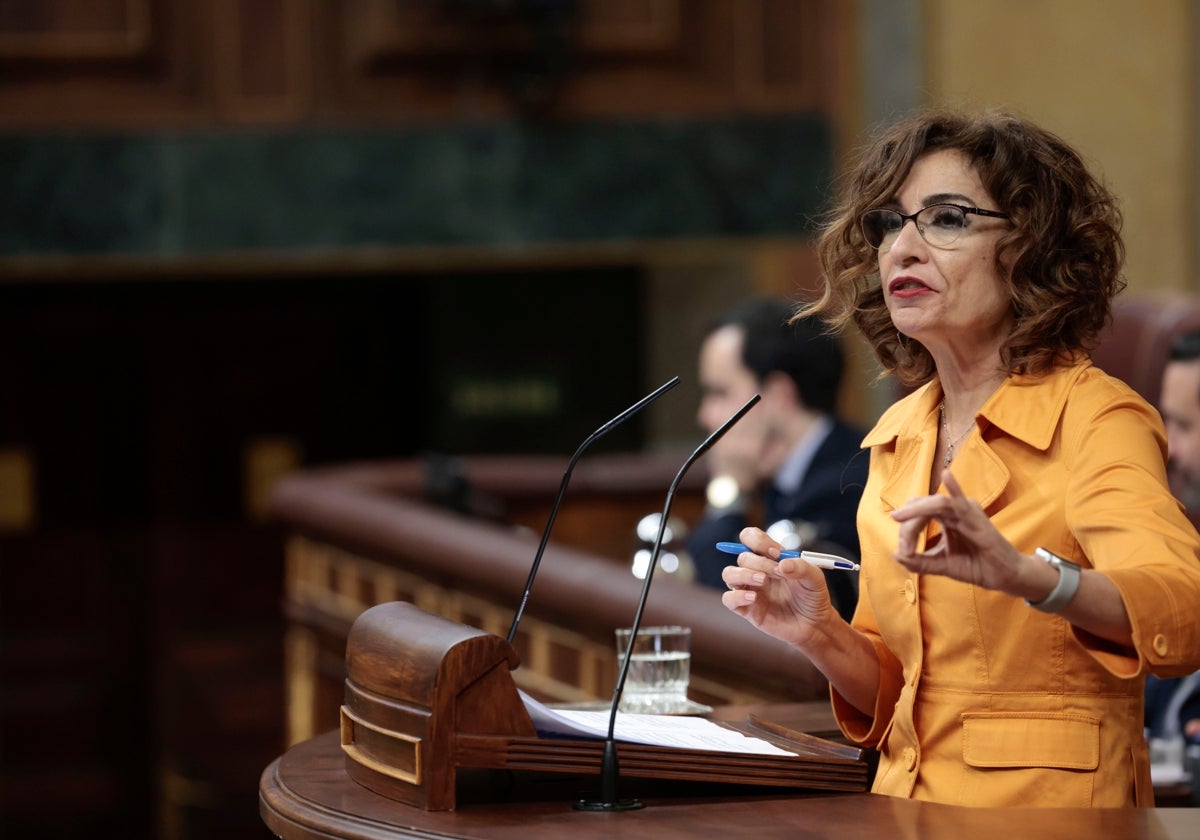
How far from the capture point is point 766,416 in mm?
4285

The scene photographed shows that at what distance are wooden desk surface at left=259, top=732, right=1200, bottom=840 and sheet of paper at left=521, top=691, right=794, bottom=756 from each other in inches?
2.1

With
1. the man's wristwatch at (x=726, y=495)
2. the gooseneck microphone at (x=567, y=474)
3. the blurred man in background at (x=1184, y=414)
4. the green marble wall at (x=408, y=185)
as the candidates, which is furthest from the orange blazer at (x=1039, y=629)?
the green marble wall at (x=408, y=185)

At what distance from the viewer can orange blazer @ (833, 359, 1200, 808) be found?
1.77 meters

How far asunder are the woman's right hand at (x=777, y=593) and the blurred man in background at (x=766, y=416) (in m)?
2.01

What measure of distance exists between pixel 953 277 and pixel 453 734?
2.43 ft

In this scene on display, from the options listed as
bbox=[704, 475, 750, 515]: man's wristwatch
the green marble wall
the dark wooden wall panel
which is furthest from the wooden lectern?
the dark wooden wall panel

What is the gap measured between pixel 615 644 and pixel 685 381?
3.86 meters

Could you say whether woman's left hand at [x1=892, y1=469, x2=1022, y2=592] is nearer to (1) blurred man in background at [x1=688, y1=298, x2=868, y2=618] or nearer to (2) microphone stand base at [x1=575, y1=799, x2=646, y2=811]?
(2) microphone stand base at [x1=575, y1=799, x2=646, y2=811]

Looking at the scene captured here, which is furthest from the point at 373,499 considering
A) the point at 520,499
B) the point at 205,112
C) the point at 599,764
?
the point at 599,764

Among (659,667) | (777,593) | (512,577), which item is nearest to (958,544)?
(777,593)

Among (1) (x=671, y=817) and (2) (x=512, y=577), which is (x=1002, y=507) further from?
(2) (x=512, y=577)

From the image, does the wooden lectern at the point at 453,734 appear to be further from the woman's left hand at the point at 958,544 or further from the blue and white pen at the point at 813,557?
the woman's left hand at the point at 958,544

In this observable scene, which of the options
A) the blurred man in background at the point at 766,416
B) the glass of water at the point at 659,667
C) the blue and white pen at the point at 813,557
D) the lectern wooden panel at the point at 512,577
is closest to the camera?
the blue and white pen at the point at 813,557

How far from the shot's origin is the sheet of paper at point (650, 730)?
186 cm
